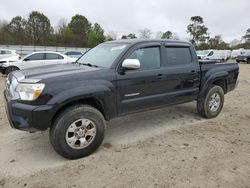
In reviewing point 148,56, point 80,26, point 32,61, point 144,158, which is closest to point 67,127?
point 144,158

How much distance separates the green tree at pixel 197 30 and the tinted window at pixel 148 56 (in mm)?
59133

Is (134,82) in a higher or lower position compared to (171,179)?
higher

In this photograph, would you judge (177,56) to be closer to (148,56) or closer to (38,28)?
(148,56)

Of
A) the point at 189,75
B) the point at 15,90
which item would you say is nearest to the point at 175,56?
the point at 189,75

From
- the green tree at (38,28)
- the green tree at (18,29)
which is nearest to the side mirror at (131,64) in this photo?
the green tree at (18,29)

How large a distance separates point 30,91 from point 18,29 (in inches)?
1824

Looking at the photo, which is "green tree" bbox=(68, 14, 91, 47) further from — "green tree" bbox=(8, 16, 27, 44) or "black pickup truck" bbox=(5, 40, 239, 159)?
"black pickup truck" bbox=(5, 40, 239, 159)

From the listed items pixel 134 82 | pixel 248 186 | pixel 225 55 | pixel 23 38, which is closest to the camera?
pixel 248 186

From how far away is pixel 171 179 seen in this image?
315cm

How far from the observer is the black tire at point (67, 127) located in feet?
11.4

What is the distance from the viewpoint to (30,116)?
329cm

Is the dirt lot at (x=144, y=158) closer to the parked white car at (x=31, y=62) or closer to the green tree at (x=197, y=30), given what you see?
the parked white car at (x=31, y=62)

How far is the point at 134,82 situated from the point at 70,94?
46.6 inches

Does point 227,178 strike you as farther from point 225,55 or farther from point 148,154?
point 225,55
